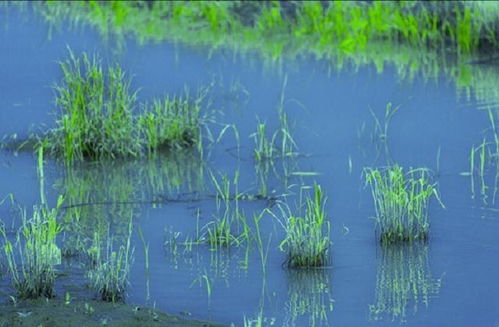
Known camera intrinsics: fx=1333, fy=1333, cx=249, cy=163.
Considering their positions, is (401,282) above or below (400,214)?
below

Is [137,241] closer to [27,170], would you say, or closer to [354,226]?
[354,226]

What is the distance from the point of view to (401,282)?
17.6ft

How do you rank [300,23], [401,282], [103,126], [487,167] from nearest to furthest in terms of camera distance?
[401,282] → [487,167] → [103,126] → [300,23]

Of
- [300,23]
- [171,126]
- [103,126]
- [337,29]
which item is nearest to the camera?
[103,126]

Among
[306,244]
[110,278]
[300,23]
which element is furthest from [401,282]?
[300,23]

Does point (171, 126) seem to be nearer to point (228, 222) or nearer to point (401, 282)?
point (228, 222)

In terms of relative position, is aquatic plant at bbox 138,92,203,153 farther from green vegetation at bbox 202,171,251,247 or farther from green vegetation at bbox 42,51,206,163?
green vegetation at bbox 202,171,251,247

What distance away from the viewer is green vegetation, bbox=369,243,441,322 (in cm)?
504

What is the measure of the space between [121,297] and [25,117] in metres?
3.66

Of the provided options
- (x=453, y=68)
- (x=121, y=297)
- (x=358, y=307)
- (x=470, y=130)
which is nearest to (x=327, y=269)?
(x=358, y=307)

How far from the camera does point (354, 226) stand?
6148 mm

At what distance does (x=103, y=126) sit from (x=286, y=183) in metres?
1.17

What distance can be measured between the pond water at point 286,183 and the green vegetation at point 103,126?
13cm

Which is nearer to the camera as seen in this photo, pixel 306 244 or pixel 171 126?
pixel 306 244
